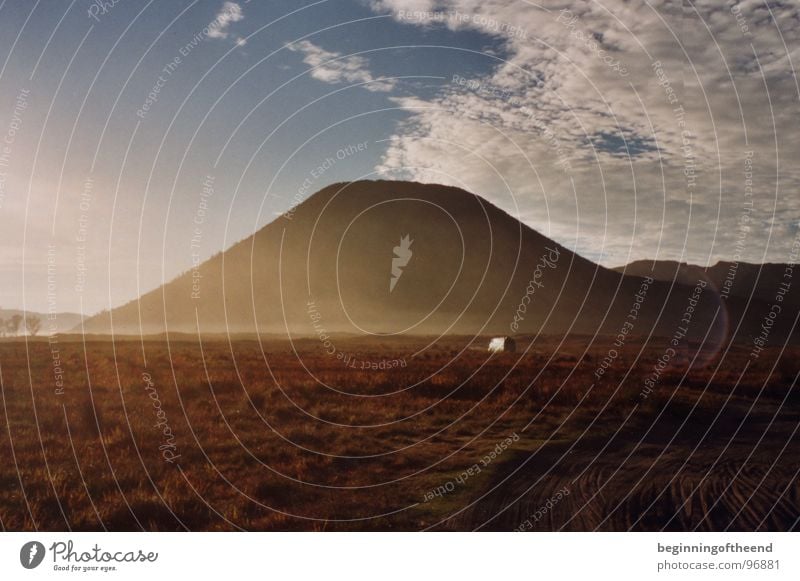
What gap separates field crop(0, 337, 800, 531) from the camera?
12031 mm

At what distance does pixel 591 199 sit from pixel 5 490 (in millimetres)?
17398

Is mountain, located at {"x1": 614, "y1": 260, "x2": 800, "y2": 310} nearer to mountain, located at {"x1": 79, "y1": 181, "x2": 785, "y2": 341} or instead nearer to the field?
mountain, located at {"x1": 79, "y1": 181, "x2": 785, "y2": 341}

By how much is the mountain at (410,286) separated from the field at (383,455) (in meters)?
62.9

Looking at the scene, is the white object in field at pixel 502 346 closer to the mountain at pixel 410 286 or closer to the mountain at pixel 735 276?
the mountain at pixel 410 286

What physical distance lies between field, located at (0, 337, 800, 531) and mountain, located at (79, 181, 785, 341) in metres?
62.9

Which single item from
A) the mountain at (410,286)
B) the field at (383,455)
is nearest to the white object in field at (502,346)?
the field at (383,455)

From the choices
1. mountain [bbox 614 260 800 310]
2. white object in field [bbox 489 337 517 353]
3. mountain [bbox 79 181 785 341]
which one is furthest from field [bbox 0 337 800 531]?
mountain [bbox 614 260 800 310]

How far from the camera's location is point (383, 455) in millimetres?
14031

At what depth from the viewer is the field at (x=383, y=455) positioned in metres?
12.0

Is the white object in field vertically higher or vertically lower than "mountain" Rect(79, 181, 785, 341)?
lower

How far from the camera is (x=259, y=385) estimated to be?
62.0 ft
